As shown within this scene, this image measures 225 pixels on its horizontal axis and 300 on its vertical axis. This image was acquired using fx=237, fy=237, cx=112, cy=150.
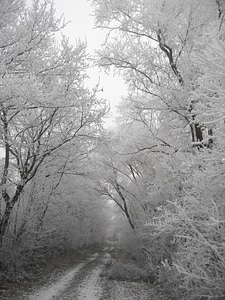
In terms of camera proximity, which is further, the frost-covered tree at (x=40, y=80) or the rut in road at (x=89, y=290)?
the rut in road at (x=89, y=290)

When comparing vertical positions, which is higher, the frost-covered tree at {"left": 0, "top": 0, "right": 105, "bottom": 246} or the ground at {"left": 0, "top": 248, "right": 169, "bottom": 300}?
the frost-covered tree at {"left": 0, "top": 0, "right": 105, "bottom": 246}

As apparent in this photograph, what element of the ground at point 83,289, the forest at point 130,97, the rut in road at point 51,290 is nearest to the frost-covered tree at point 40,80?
the forest at point 130,97

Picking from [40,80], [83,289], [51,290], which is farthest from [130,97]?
[83,289]

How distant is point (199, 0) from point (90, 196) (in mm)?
14458

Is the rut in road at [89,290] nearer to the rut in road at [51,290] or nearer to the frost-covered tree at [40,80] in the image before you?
the rut in road at [51,290]

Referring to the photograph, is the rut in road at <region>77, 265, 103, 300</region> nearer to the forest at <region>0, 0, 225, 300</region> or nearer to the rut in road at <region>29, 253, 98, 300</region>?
the rut in road at <region>29, 253, 98, 300</region>

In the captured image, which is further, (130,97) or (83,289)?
(83,289)

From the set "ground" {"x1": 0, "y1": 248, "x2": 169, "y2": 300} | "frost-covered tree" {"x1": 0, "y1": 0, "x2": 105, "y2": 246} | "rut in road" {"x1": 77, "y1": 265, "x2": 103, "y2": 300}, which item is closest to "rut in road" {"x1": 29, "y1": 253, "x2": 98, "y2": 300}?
"ground" {"x1": 0, "y1": 248, "x2": 169, "y2": 300}

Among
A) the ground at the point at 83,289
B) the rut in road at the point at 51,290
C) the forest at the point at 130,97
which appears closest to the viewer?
the forest at the point at 130,97

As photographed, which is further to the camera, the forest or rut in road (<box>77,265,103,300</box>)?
rut in road (<box>77,265,103,300</box>)

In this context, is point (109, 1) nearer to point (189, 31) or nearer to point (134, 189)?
point (189, 31)

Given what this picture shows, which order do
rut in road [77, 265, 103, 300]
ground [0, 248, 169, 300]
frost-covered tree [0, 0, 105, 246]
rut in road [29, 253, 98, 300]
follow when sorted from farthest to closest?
1. rut in road [77, 265, 103, 300]
2. ground [0, 248, 169, 300]
3. rut in road [29, 253, 98, 300]
4. frost-covered tree [0, 0, 105, 246]

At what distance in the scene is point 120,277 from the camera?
11.6 m

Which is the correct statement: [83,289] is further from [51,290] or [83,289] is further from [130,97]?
[130,97]
